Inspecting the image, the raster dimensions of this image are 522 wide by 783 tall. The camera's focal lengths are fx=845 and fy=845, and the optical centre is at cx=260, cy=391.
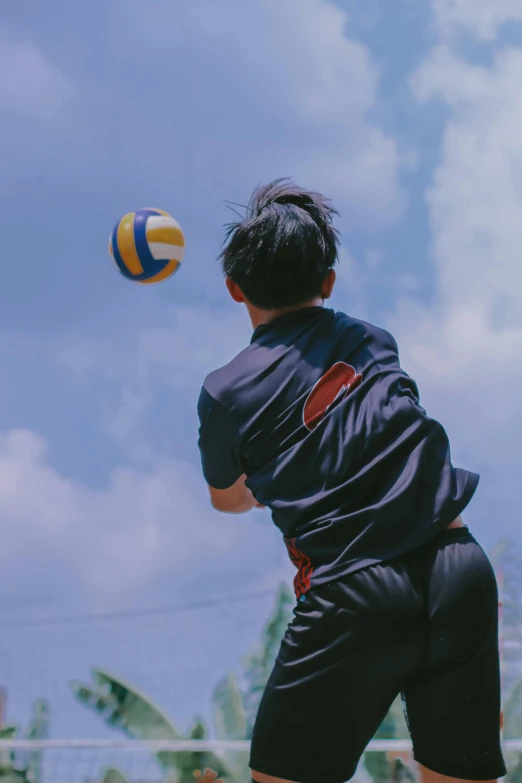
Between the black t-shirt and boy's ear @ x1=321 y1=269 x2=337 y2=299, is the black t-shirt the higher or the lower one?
the lower one

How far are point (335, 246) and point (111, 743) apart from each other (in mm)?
5252

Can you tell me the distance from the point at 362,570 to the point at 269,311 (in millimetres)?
733

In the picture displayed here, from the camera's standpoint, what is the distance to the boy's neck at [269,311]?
7.05 feet

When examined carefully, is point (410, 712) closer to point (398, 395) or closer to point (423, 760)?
point (423, 760)

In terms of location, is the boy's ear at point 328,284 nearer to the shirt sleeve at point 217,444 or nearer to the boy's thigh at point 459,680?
the shirt sleeve at point 217,444

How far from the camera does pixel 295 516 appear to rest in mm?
1838

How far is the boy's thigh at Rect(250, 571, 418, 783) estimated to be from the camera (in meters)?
1.72

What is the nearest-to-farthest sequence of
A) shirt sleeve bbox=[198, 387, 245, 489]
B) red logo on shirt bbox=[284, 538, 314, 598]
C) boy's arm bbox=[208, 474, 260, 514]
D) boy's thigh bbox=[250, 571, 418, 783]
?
1. boy's thigh bbox=[250, 571, 418, 783]
2. red logo on shirt bbox=[284, 538, 314, 598]
3. shirt sleeve bbox=[198, 387, 245, 489]
4. boy's arm bbox=[208, 474, 260, 514]

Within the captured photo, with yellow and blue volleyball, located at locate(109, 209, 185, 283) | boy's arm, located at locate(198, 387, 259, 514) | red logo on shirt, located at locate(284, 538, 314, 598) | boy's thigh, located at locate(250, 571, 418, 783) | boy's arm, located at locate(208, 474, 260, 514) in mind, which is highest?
yellow and blue volleyball, located at locate(109, 209, 185, 283)

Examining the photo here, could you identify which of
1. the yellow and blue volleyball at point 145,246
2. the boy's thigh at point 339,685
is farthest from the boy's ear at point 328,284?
the yellow and blue volleyball at point 145,246

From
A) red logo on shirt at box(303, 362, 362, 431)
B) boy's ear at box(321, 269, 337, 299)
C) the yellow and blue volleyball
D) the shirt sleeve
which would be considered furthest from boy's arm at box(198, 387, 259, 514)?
the yellow and blue volleyball

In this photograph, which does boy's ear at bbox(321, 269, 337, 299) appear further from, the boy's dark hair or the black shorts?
the black shorts

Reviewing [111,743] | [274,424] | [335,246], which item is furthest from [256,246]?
[111,743]

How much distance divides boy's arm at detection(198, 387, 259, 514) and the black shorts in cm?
40
